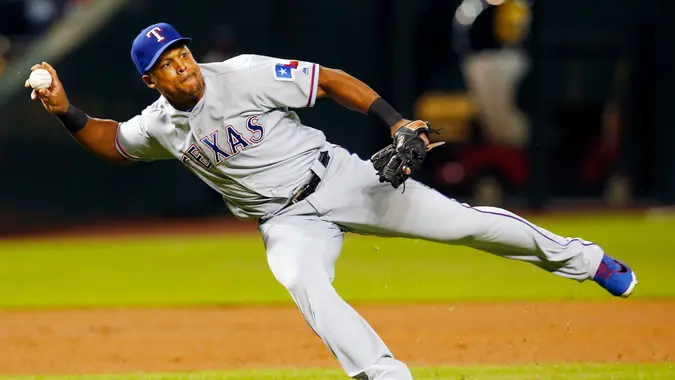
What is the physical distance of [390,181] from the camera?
13.9 ft

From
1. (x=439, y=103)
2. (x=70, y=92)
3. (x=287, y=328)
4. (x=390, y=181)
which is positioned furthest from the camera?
(x=439, y=103)

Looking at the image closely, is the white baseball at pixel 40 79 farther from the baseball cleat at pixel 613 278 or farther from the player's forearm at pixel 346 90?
the baseball cleat at pixel 613 278

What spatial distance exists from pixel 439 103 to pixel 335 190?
447 inches

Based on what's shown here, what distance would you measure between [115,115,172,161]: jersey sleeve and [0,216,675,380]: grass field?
365 cm

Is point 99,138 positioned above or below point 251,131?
below

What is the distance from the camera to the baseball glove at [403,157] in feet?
13.8

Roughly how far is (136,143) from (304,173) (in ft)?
2.65

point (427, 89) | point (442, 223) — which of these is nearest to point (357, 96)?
point (442, 223)

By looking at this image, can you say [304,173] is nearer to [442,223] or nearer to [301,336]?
[442,223]

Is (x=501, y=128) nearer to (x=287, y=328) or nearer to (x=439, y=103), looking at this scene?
(x=439, y=103)

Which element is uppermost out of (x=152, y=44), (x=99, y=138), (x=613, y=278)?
(x=152, y=44)

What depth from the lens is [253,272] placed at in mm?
10078

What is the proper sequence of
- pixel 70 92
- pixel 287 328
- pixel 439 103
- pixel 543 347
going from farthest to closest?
1. pixel 439 103
2. pixel 70 92
3. pixel 287 328
4. pixel 543 347

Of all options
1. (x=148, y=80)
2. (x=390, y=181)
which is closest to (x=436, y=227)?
(x=390, y=181)
